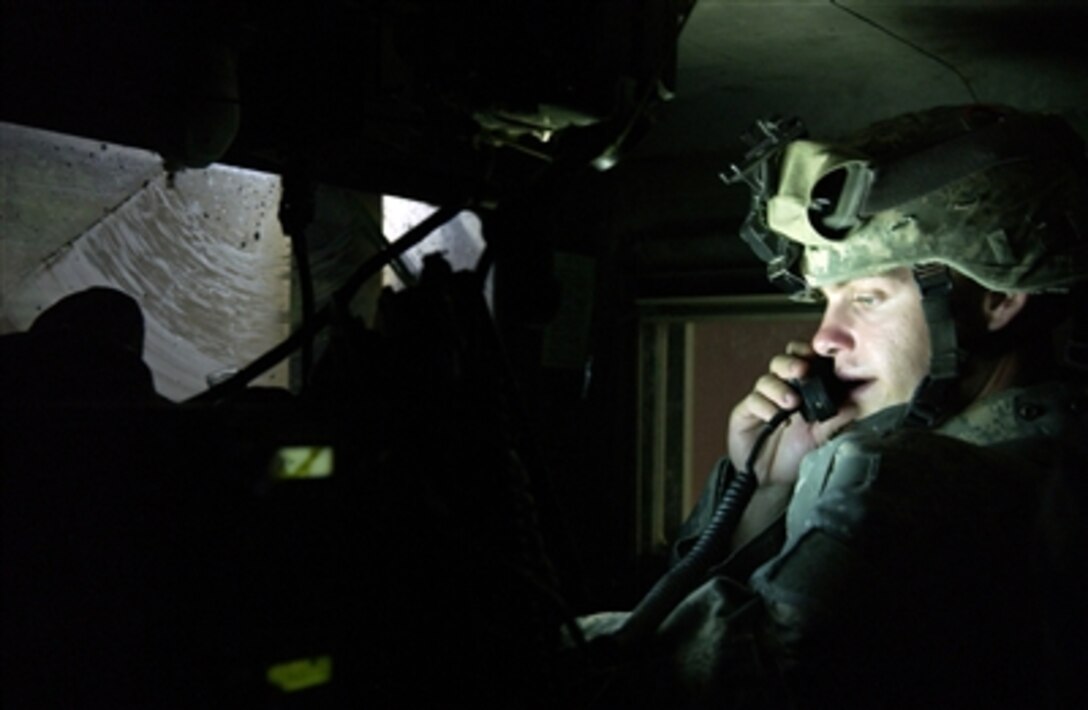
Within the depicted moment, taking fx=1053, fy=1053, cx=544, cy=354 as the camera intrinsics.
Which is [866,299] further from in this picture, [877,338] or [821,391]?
[821,391]

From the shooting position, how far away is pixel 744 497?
246cm

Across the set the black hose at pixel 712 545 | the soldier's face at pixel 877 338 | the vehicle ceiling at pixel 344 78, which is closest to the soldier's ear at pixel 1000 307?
the soldier's face at pixel 877 338

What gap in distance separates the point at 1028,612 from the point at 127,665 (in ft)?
4.29

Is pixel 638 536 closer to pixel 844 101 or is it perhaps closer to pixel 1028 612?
pixel 844 101

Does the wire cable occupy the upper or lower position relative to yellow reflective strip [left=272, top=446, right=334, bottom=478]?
upper

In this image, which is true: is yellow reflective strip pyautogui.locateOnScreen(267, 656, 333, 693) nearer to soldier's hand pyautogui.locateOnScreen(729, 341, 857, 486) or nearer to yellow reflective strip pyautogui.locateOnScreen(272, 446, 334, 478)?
yellow reflective strip pyautogui.locateOnScreen(272, 446, 334, 478)

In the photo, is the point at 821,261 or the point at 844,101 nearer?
the point at 821,261

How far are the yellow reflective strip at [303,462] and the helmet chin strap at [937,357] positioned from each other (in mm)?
1279

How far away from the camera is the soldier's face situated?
211 cm

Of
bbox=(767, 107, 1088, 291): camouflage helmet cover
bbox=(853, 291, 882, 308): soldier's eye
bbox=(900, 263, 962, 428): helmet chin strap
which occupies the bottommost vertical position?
bbox=(900, 263, 962, 428): helmet chin strap

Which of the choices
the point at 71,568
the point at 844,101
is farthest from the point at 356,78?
the point at 844,101

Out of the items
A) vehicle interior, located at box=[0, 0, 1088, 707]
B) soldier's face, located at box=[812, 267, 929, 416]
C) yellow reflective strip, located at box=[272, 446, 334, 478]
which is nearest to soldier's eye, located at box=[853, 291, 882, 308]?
soldier's face, located at box=[812, 267, 929, 416]

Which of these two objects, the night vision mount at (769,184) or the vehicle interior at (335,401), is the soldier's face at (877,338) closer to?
the night vision mount at (769,184)

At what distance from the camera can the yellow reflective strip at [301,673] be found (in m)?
1.11
